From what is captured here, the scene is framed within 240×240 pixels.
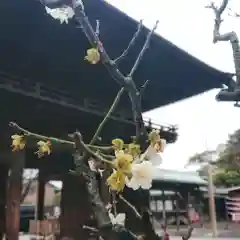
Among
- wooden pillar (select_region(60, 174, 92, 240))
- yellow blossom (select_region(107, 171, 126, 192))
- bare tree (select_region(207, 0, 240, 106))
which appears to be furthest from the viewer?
wooden pillar (select_region(60, 174, 92, 240))

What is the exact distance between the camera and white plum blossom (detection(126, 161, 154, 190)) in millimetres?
664

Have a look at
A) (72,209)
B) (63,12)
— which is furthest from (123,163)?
(72,209)

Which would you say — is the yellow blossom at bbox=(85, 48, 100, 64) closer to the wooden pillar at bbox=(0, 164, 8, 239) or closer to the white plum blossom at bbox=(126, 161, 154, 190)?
the white plum blossom at bbox=(126, 161, 154, 190)

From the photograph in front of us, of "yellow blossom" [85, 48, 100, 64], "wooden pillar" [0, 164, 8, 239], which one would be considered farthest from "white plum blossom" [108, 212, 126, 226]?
"wooden pillar" [0, 164, 8, 239]

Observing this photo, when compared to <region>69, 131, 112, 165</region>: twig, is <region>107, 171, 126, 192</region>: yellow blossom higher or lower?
lower

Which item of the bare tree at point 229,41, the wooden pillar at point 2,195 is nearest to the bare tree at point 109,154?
the bare tree at point 229,41

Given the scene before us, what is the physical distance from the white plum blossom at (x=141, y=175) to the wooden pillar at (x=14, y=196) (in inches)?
179

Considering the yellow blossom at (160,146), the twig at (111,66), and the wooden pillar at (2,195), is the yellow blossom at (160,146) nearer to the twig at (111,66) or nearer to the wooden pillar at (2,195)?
the twig at (111,66)

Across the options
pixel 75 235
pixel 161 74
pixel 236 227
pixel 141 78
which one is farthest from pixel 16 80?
pixel 236 227

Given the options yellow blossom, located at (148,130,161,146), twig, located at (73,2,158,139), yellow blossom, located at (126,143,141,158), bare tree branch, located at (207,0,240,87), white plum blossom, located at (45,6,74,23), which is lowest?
yellow blossom, located at (126,143,141,158)

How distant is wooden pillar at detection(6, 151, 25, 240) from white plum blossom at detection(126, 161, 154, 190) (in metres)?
4.55

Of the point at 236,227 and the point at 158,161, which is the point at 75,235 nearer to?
the point at 158,161

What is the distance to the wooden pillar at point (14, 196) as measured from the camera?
5062mm

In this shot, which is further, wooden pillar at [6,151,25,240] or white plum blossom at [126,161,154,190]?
wooden pillar at [6,151,25,240]
